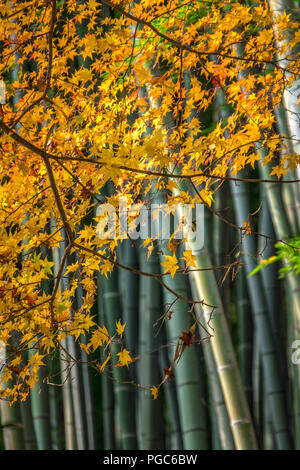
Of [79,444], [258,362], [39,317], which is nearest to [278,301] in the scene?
[258,362]

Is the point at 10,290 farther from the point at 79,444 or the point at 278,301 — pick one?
the point at 79,444

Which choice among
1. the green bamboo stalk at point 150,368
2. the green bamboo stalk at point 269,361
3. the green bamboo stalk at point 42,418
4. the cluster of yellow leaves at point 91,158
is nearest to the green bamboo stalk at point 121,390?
the green bamboo stalk at point 150,368

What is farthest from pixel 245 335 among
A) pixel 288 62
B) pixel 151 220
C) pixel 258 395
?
pixel 288 62

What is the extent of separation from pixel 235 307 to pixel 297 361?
40.8 inches

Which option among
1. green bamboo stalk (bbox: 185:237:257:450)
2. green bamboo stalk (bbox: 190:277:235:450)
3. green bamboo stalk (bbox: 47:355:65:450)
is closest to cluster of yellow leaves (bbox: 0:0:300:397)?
green bamboo stalk (bbox: 185:237:257:450)

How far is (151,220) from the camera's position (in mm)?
2270

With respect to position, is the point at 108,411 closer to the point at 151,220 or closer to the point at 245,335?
the point at 245,335

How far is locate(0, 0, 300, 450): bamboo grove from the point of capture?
172 centimetres

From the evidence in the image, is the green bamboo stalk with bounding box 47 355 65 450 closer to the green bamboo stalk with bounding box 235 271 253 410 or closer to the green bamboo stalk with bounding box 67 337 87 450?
the green bamboo stalk with bounding box 67 337 87 450

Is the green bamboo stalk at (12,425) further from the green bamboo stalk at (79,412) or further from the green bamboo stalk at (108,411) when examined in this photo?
the green bamboo stalk at (108,411)

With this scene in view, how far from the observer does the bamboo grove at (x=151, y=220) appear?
5.65ft

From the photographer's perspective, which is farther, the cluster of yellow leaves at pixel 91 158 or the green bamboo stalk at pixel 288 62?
the green bamboo stalk at pixel 288 62
